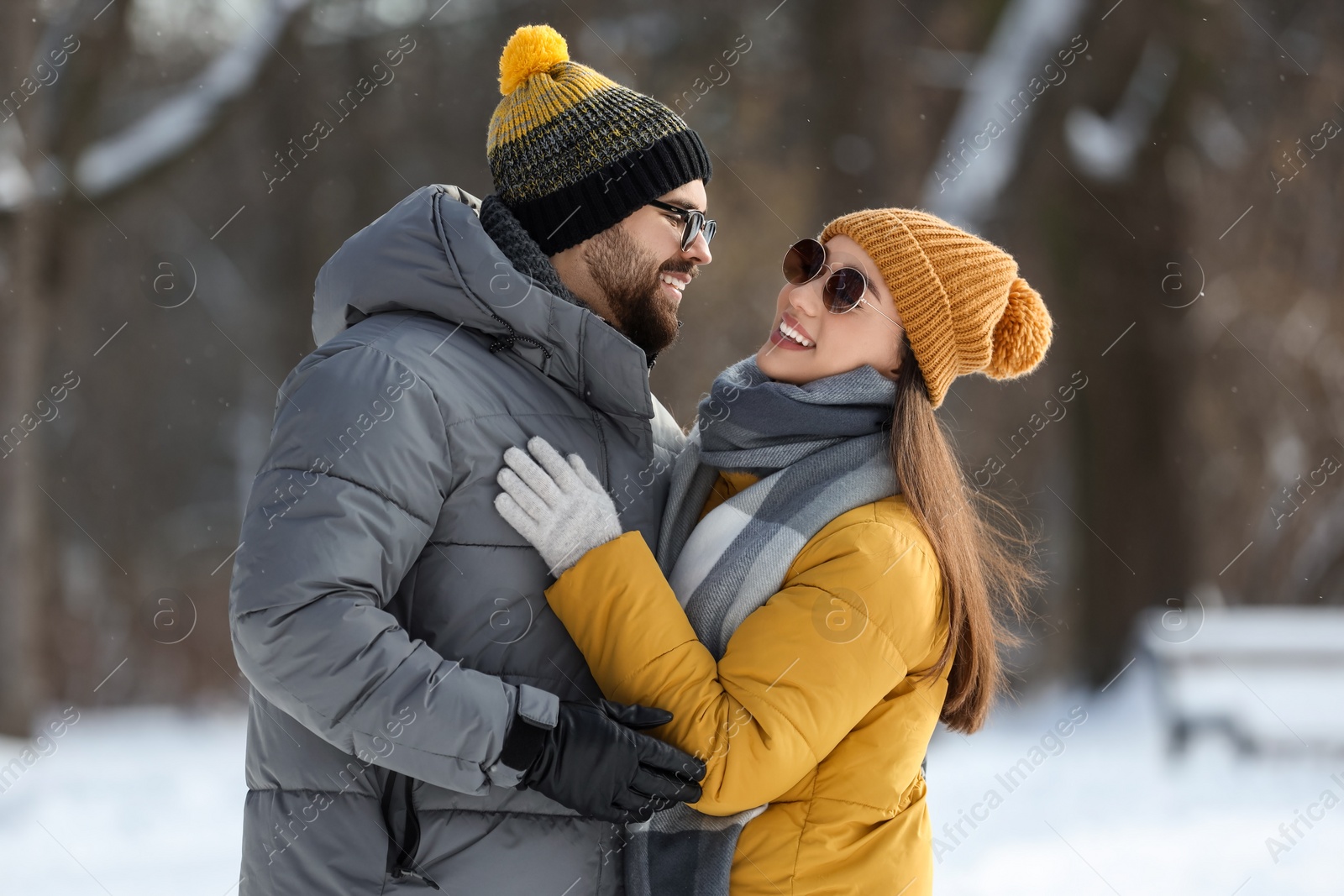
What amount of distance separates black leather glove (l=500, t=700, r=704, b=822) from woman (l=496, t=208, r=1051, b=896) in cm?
5

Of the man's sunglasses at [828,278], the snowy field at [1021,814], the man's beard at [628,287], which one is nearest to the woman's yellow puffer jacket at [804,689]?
the man's sunglasses at [828,278]

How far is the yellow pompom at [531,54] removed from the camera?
231 cm

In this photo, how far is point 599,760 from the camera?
1.65 m

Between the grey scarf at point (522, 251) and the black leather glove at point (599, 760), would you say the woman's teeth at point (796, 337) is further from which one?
the black leather glove at point (599, 760)

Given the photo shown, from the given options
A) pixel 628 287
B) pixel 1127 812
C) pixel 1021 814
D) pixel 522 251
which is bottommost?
pixel 1127 812

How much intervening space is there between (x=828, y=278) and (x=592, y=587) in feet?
2.58

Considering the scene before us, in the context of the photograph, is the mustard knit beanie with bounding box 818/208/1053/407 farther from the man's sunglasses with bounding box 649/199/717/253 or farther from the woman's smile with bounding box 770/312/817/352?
the man's sunglasses with bounding box 649/199/717/253

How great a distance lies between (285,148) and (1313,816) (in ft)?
23.2

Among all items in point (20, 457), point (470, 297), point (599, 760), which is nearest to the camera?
point (599, 760)

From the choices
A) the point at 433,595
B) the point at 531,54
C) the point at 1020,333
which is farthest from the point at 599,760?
the point at 531,54

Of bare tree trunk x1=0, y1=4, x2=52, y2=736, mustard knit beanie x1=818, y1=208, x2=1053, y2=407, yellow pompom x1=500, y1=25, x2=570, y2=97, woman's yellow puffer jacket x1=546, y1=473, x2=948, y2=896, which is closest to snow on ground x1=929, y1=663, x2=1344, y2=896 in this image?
woman's yellow puffer jacket x1=546, y1=473, x2=948, y2=896

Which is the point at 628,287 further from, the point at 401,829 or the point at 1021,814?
the point at 1021,814

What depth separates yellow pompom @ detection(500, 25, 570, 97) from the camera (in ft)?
7.59

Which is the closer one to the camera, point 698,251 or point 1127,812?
point 698,251
